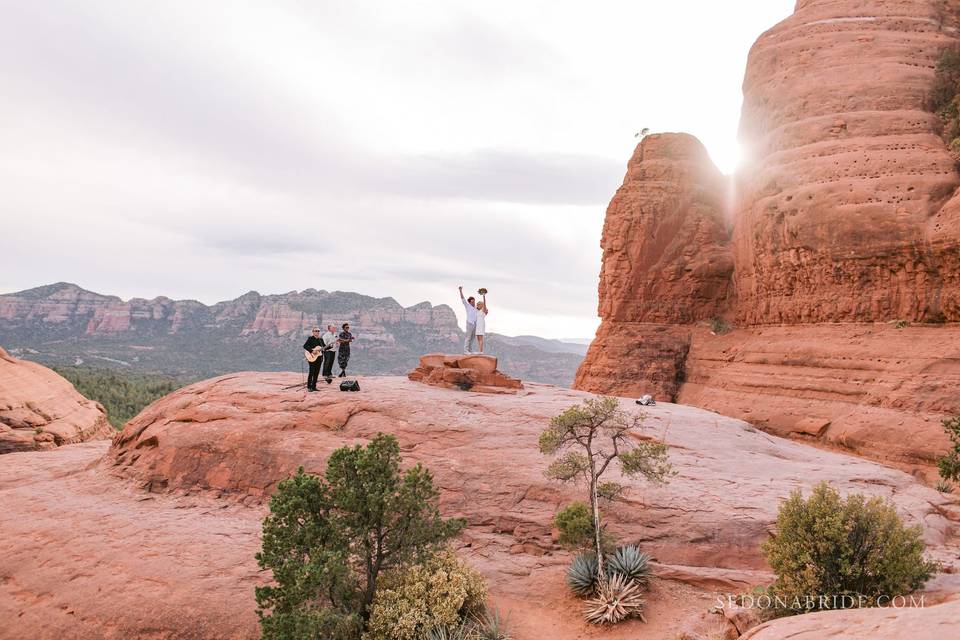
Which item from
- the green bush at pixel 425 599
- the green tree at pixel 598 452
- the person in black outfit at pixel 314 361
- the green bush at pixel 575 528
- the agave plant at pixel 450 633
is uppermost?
the person in black outfit at pixel 314 361

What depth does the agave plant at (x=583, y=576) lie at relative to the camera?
10.0 metres

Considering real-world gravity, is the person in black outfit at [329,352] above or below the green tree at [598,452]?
above

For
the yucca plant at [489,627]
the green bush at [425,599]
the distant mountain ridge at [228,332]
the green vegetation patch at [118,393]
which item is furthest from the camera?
the distant mountain ridge at [228,332]

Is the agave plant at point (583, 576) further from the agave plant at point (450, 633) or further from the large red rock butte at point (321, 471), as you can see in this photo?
the agave plant at point (450, 633)

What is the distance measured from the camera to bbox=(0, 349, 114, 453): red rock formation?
22.2 metres

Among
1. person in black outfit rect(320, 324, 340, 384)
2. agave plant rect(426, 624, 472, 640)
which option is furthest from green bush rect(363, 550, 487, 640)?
person in black outfit rect(320, 324, 340, 384)

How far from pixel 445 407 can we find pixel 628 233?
2518cm

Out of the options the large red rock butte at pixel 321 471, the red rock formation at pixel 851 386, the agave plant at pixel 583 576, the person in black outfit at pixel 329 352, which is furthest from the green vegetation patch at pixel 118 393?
the red rock formation at pixel 851 386

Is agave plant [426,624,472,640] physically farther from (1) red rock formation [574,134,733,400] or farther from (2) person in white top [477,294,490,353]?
(1) red rock formation [574,134,733,400]

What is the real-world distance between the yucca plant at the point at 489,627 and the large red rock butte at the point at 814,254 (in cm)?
1958

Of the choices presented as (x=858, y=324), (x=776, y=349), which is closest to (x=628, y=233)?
(x=776, y=349)

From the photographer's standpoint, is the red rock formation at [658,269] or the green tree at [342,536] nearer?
the green tree at [342,536]

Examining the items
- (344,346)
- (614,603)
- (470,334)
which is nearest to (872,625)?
(614,603)

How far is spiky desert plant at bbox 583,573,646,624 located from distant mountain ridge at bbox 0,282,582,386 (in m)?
87.9
